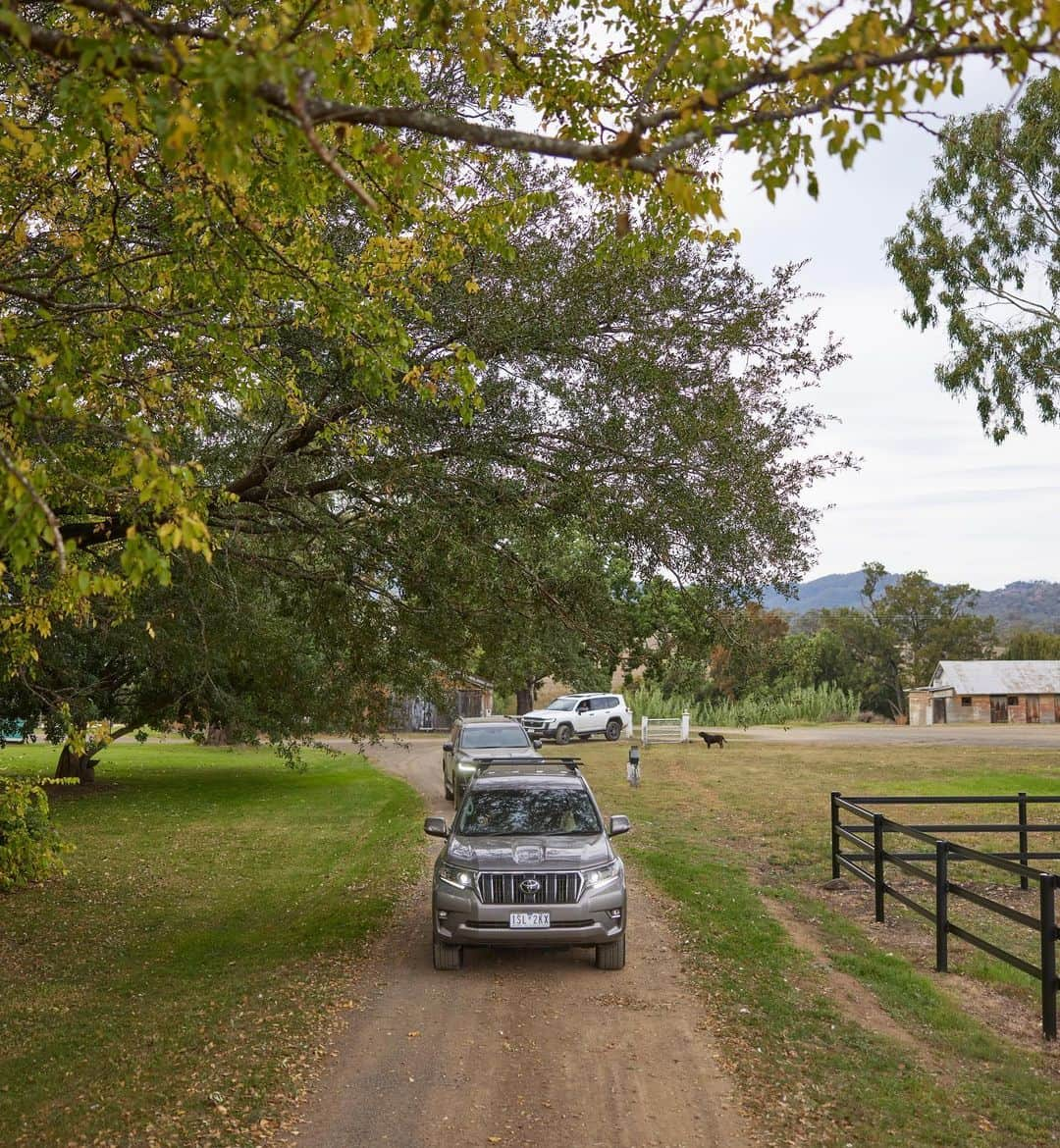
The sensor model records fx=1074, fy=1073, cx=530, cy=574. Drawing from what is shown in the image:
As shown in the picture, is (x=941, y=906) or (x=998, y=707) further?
(x=998, y=707)

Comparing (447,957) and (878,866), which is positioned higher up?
(878,866)

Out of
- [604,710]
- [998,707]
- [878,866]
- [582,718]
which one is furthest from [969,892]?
[998,707]

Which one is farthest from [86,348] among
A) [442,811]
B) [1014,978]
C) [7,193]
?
[442,811]

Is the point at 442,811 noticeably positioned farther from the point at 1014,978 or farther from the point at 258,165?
the point at 258,165

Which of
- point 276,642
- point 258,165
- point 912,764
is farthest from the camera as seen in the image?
point 912,764

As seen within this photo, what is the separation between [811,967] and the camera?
9.32m

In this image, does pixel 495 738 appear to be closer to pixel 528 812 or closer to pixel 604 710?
pixel 528 812

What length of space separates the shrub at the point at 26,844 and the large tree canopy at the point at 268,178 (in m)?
3.74

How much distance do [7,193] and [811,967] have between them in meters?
9.01

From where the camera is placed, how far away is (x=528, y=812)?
10.2m

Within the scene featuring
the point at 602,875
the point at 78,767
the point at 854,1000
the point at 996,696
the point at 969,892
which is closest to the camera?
the point at 854,1000

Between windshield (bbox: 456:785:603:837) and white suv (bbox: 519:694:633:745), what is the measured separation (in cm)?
3304

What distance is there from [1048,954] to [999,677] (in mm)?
67585

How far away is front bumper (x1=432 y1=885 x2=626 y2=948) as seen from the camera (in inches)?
354
